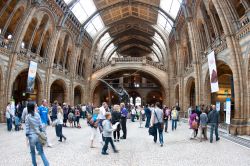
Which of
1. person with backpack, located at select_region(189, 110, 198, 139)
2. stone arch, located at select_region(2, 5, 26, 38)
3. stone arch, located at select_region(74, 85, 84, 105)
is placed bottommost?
person with backpack, located at select_region(189, 110, 198, 139)

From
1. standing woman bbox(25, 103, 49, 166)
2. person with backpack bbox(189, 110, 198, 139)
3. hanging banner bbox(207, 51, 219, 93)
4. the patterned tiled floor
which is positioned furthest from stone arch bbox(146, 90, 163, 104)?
standing woman bbox(25, 103, 49, 166)

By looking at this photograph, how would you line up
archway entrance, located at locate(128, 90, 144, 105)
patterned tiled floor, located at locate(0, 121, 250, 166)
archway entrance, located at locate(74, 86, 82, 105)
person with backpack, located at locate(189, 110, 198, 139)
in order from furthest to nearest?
archway entrance, located at locate(128, 90, 144, 105), archway entrance, located at locate(74, 86, 82, 105), person with backpack, located at locate(189, 110, 198, 139), patterned tiled floor, located at locate(0, 121, 250, 166)

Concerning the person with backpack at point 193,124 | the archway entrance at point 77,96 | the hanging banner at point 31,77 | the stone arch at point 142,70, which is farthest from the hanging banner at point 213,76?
the archway entrance at point 77,96

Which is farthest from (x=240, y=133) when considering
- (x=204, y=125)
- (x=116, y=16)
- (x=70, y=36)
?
(x=116, y=16)

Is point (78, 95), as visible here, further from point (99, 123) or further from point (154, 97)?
point (99, 123)

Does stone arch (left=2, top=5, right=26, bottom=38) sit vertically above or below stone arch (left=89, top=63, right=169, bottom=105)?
above

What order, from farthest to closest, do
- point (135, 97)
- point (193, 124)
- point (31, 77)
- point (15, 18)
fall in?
1. point (135, 97)
2. point (15, 18)
3. point (31, 77)
4. point (193, 124)

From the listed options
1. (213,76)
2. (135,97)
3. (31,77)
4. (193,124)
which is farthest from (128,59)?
(193,124)

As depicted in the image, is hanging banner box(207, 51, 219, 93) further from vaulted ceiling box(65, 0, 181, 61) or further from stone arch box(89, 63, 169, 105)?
stone arch box(89, 63, 169, 105)

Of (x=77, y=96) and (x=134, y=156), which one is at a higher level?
(x=77, y=96)

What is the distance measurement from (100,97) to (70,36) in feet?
53.1

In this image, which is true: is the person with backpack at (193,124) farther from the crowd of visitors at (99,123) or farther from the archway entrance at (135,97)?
the archway entrance at (135,97)

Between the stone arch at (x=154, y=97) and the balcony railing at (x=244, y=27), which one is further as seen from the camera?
the stone arch at (x=154, y=97)

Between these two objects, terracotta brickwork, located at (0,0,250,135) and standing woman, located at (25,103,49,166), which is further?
terracotta brickwork, located at (0,0,250,135)
